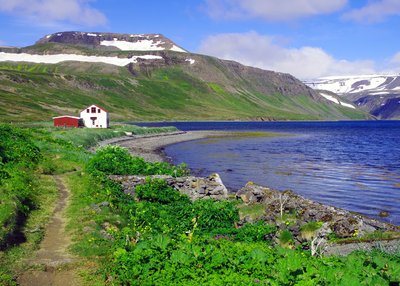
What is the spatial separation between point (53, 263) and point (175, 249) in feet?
13.2

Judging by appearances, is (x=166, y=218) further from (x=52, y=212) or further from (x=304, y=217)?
(x=304, y=217)

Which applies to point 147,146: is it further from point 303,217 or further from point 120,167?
Result: point 303,217

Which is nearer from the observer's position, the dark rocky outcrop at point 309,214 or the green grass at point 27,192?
the green grass at point 27,192

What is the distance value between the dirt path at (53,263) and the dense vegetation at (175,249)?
1.38 feet

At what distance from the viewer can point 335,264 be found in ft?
42.7

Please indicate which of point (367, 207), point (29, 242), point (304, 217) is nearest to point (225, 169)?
point (367, 207)

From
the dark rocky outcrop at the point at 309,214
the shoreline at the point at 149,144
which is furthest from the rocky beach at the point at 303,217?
the shoreline at the point at 149,144

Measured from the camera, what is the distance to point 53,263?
→ 13797 mm

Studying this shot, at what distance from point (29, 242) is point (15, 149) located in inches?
745

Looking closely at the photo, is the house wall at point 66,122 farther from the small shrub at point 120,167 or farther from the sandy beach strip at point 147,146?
the small shrub at point 120,167

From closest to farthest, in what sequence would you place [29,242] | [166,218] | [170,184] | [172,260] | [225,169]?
[172,260], [29,242], [166,218], [170,184], [225,169]

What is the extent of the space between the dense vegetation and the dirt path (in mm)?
419

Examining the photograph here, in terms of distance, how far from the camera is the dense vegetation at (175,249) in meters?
11.5

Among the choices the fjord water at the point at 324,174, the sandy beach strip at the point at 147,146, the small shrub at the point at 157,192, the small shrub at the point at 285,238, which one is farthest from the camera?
the sandy beach strip at the point at 147,146
